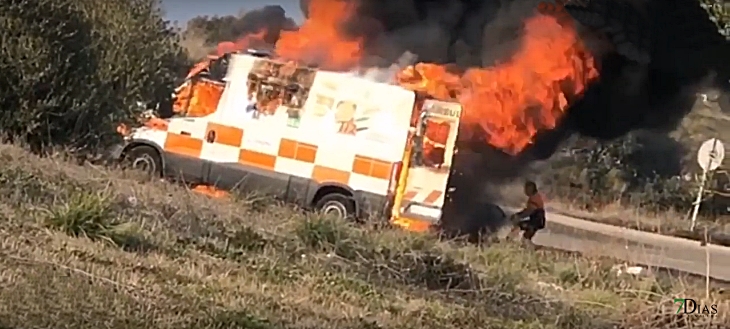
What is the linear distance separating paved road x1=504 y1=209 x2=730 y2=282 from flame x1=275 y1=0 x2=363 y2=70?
4144mm

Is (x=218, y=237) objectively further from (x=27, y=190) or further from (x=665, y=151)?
(x=665, y=151)

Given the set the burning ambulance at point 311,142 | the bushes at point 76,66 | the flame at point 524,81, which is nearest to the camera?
the bushes at point 76,66

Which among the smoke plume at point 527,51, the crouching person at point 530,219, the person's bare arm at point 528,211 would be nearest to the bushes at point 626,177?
the smoke plume at point 527,51

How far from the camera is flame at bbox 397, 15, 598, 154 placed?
1631 centimetres

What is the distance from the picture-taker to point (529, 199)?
16797 millimetres

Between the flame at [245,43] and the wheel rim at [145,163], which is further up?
the flame at [245,43]

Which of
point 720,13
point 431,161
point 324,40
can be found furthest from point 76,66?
point 720,13

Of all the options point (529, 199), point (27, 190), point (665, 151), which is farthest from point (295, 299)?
point (665, 151)

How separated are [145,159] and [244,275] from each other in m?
8.15

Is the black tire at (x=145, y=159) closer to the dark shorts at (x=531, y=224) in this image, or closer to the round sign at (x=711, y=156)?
the dark shorts at (x=531, y=224)

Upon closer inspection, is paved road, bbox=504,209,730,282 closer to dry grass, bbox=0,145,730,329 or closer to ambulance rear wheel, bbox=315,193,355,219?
ambulance rear wheel, bbox=315,193,355,219

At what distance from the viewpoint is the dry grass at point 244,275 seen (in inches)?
257

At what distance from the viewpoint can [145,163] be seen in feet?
51.6

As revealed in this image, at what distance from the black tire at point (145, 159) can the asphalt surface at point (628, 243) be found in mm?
5815
